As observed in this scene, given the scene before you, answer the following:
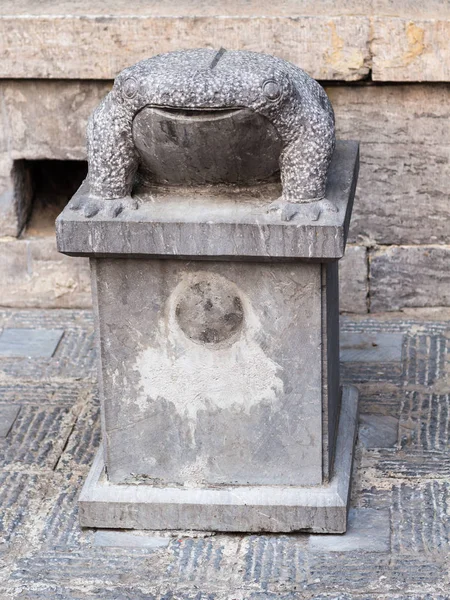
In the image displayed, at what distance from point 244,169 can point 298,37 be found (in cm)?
177

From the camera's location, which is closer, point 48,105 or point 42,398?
point 42,398

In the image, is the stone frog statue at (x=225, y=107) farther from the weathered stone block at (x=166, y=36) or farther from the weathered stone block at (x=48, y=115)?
the weathered stone block at (x=48, y=115)

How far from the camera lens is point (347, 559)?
359 centimetres

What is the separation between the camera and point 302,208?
11.1ft

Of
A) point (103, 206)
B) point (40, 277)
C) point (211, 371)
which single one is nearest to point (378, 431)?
point (211, 371)

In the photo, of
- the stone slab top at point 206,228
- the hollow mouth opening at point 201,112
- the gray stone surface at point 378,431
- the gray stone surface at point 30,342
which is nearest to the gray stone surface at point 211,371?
the stone slab top at point 206,228

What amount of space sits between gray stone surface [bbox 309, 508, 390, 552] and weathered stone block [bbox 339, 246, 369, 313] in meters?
1.71

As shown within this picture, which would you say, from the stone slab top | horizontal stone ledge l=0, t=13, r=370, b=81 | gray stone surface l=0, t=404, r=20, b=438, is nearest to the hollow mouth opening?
the stone slab top

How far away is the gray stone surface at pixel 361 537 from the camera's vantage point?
3641 mm

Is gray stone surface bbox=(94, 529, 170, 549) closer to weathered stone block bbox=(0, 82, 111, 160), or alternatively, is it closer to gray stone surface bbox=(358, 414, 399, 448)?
gray stone surface bbox=(358, 414, 399, 448)

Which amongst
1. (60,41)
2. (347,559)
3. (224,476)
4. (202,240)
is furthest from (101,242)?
(60,41)

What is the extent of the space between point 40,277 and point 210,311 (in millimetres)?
2148

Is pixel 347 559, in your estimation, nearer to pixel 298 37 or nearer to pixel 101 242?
pixel 101 242

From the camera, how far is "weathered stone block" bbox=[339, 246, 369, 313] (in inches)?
209
